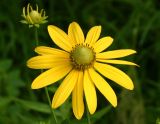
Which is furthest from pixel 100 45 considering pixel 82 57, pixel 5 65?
pixel 5 65

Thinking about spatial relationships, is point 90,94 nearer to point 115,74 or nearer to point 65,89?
point 65,89

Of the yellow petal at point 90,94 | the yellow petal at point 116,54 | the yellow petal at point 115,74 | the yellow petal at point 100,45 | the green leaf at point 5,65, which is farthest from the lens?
the green leaf at point 5,65

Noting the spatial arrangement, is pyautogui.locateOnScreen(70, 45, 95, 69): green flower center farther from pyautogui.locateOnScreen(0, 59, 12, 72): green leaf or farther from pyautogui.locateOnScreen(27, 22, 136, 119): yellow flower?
pyautogui.locateOnScreen(0, 59, 12, 72): green leaf

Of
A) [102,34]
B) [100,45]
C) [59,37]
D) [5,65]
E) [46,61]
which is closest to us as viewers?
[46,61]

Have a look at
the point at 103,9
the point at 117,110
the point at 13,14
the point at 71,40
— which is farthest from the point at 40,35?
the point at 71,40

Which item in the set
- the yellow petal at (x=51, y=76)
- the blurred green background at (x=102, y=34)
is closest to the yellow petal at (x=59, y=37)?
the yellow petal at (x=51, y=76)

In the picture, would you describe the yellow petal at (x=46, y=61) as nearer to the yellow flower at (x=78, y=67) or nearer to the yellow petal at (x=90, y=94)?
the yellow flower at (x=78, y=67)
